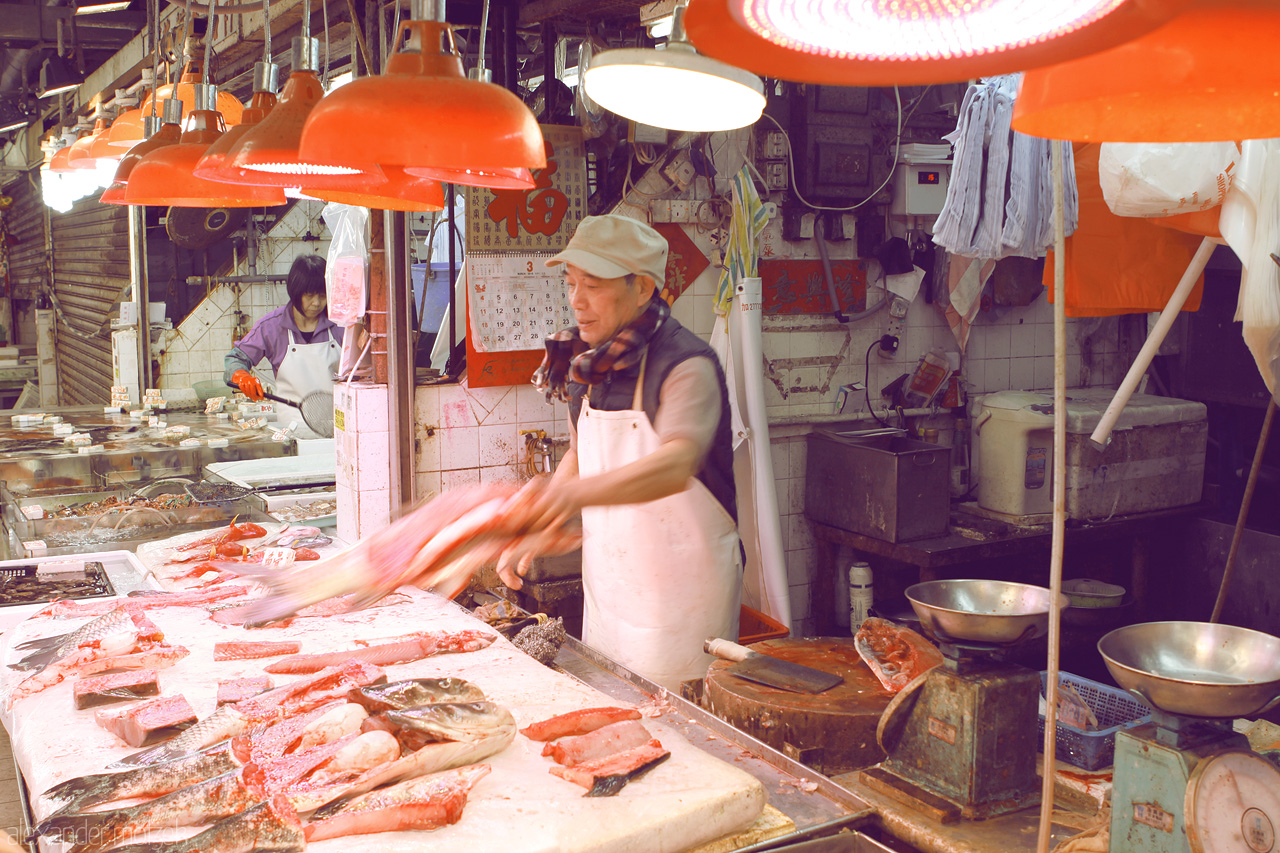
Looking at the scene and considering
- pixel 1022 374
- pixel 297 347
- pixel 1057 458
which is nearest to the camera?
pixel 1057 458

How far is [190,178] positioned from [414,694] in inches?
65.1

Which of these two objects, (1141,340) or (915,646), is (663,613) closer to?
(915,646)

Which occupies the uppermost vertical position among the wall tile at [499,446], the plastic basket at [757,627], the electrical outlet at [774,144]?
the electrical outlet at [774,144]

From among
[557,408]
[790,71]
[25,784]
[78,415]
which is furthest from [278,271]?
[790,71]

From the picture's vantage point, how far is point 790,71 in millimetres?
1234

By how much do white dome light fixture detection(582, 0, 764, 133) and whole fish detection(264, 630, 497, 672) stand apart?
1645 millimetres

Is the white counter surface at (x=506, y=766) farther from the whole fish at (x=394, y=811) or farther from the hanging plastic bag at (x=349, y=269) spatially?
the hanging plastic bag at (x=349, y=269)

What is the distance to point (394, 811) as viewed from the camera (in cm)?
207

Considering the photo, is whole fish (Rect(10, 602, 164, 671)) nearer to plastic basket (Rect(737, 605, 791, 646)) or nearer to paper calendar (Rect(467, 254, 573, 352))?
paper calendar (Rect(467, 254, 573, 352))

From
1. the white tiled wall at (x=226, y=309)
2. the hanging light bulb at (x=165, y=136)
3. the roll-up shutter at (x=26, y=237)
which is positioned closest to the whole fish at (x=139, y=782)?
the hanging light bulb at (x=165, y=136)

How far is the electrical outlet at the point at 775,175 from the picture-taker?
19.5 ft

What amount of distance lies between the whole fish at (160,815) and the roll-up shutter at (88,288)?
10.2 metres

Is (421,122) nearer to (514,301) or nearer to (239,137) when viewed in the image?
(239,137)

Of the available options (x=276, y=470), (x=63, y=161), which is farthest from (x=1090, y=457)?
(x=63, y=161)
